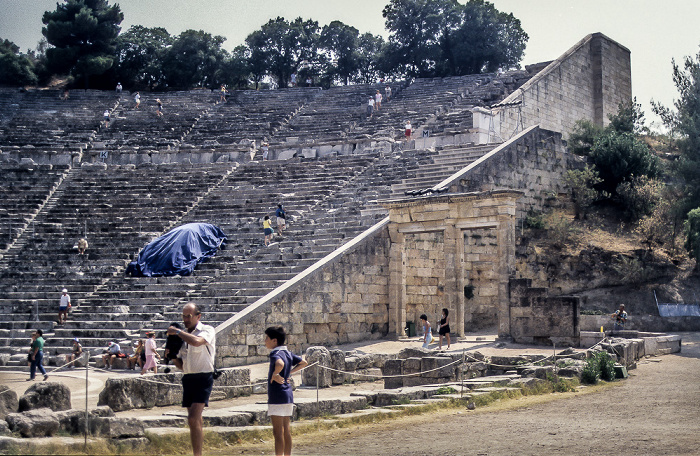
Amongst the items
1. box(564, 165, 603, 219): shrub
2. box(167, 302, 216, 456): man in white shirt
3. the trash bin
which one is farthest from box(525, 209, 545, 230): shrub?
box(167, 302, 216, 456): man in white shirt

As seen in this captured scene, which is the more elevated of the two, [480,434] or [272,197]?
[272,197]

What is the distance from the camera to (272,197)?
984 inches

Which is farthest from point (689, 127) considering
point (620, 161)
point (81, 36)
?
point (81, 36)

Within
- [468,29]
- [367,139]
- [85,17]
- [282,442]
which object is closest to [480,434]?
[282,442]

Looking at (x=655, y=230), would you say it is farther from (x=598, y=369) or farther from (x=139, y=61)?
(x=139, y=61)

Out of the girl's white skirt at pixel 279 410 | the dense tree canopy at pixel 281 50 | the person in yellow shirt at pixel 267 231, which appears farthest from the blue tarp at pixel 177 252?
the dense tree canopy at pixel 281 50

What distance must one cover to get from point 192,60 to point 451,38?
13606 millimetres

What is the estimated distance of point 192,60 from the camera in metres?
44.2

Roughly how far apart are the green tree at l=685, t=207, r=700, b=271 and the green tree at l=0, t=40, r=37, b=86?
110 ft

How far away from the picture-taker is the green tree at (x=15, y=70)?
4284cm

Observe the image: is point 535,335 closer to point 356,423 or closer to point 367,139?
point 356,423

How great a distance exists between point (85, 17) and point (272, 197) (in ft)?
75.5

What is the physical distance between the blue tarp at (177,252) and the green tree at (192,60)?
2378 centimetres

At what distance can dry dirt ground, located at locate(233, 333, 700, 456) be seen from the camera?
8.62 metres
